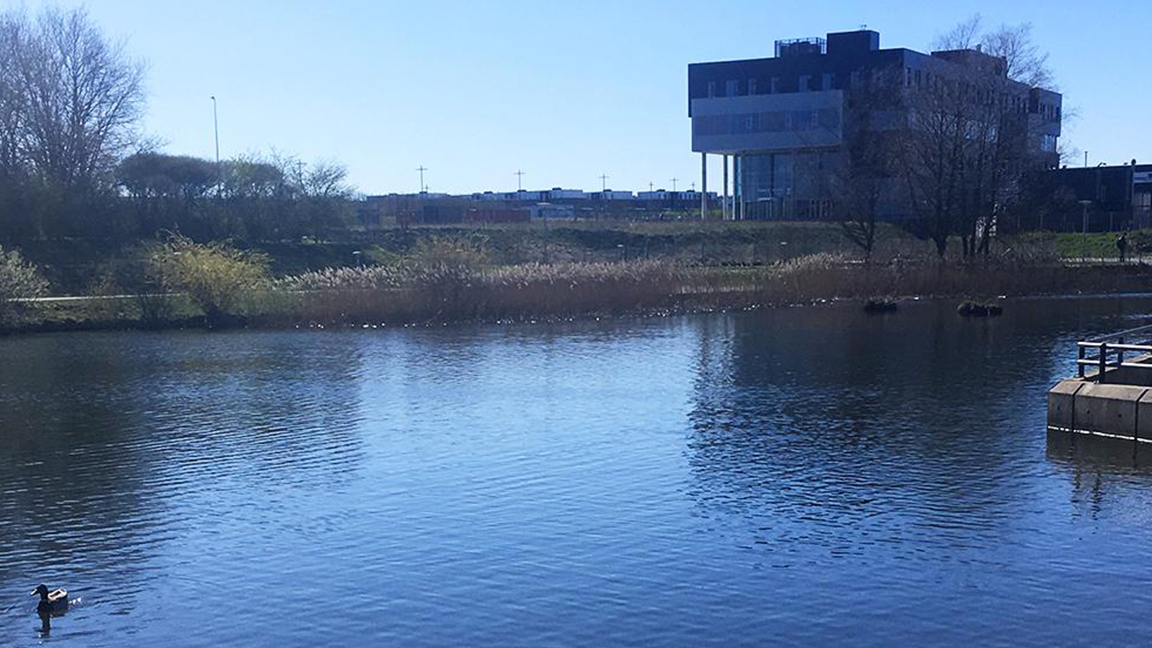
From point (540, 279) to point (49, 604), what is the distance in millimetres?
41310

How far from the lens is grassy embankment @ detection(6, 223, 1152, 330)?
54.7 meters

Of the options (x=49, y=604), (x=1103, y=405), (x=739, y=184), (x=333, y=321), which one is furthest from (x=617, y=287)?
(x=739, y=184)

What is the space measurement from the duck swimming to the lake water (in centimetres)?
18

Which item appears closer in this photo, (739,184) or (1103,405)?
(1103,405)

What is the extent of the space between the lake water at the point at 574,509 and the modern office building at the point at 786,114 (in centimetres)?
6369

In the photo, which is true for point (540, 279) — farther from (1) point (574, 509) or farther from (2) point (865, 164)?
(1) point (574, 509)

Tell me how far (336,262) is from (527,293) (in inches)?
958

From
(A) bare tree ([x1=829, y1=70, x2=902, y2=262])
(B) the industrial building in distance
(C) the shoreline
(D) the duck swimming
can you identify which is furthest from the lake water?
(B) the industrial building in distance

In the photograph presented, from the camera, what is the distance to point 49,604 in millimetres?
15391

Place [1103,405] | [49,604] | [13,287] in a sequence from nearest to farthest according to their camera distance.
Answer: [49,604], [1103,405], [13,287]

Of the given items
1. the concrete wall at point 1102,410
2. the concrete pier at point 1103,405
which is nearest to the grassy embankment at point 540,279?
the concrete pier at point 1103,405

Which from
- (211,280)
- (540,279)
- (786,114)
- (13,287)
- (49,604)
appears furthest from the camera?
(786,114)

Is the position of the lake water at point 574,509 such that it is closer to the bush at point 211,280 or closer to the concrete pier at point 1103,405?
the concrete pier at point 1103,405

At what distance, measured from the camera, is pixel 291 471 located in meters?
23.7
